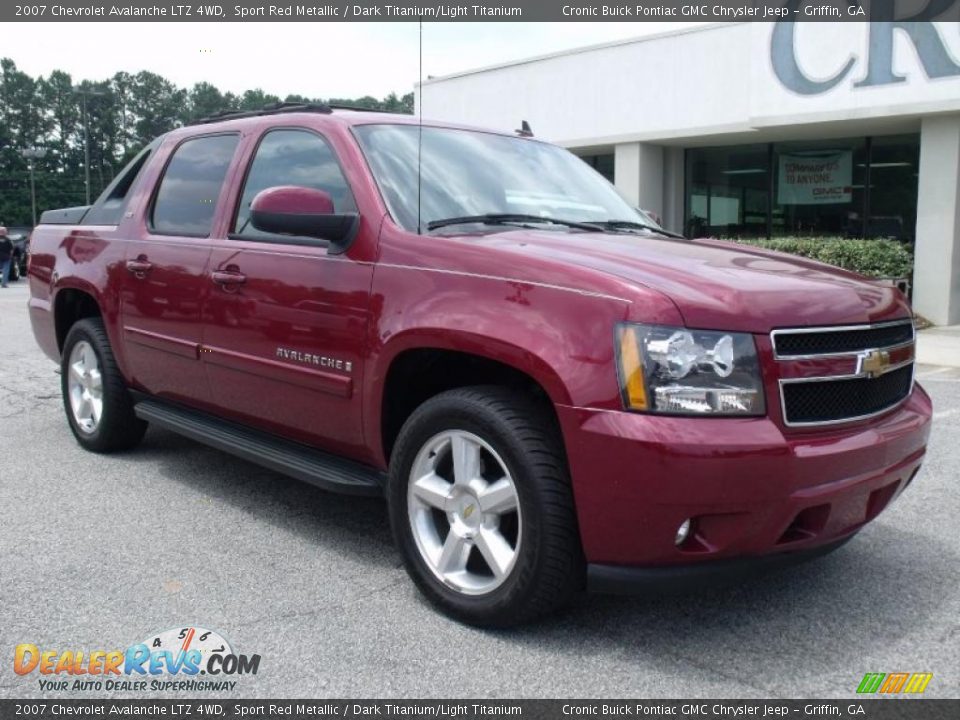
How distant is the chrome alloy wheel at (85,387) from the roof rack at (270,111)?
1.52 meters

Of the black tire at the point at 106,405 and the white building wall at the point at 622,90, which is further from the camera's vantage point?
the white building wall at the point at 622,90

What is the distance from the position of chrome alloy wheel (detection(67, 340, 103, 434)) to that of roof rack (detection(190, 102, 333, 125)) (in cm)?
152

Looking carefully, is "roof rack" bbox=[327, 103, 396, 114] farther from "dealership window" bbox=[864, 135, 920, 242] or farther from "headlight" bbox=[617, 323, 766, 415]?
"dealership window" bbox=[864, 135, 920, 242]

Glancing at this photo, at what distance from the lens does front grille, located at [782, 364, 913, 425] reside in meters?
2.80

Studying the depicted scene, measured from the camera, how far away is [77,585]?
3.48 meters

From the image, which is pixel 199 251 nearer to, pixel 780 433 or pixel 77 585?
pixel 77 585

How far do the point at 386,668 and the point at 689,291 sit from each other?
1.49 m

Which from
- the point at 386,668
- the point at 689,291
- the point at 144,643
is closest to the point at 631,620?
the point at 386,668

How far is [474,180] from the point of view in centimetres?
395

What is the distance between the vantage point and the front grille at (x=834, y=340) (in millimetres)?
2807

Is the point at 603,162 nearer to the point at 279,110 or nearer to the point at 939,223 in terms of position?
the point at 939,223

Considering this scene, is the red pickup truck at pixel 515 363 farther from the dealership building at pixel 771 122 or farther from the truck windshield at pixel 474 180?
the dealership building at pixel 771 122

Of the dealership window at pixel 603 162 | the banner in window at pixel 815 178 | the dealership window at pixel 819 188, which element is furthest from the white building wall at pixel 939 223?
the dealership window at pixel 603 162

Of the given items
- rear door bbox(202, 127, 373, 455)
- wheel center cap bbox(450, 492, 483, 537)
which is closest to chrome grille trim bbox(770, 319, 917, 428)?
wheel center cap bbox(450, 492, 483, 537)
